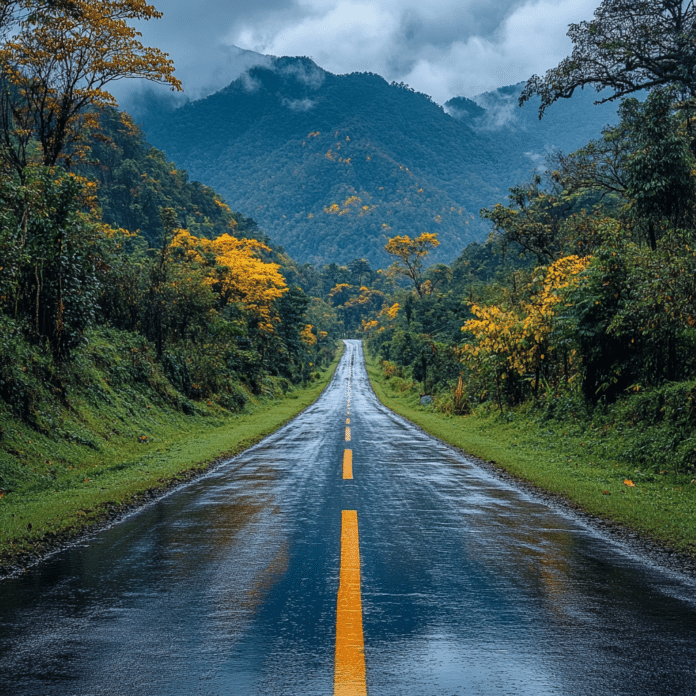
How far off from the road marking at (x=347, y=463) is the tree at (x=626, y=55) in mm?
10045

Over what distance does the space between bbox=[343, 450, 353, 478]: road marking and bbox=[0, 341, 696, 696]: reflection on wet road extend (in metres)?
2.52

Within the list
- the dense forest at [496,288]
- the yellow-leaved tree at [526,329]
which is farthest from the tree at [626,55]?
the yellow-leaved tree at [526,329]

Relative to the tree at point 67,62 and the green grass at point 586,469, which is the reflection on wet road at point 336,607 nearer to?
the green grass at point 586,469

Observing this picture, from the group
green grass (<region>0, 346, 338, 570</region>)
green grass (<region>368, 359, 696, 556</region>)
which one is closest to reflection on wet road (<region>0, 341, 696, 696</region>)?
green grass (<region>0, 346, 338, 570</region>)

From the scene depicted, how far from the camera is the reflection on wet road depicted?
321cm

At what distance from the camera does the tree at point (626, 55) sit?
14703 millimetres

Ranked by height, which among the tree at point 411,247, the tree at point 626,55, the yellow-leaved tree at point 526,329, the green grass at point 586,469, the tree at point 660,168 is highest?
the tree at point 411,247

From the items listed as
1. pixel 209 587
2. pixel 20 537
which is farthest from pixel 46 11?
pixel 209 587

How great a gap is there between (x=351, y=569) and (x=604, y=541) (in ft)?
9.66

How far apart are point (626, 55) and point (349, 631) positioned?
15913mm

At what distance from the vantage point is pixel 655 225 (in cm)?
1709

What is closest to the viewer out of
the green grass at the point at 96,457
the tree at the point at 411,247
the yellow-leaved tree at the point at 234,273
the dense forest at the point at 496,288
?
the green grass at the point at 96,457

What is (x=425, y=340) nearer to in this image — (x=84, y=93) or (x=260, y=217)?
(x=84, y=93)

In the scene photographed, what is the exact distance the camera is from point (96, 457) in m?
12.6
